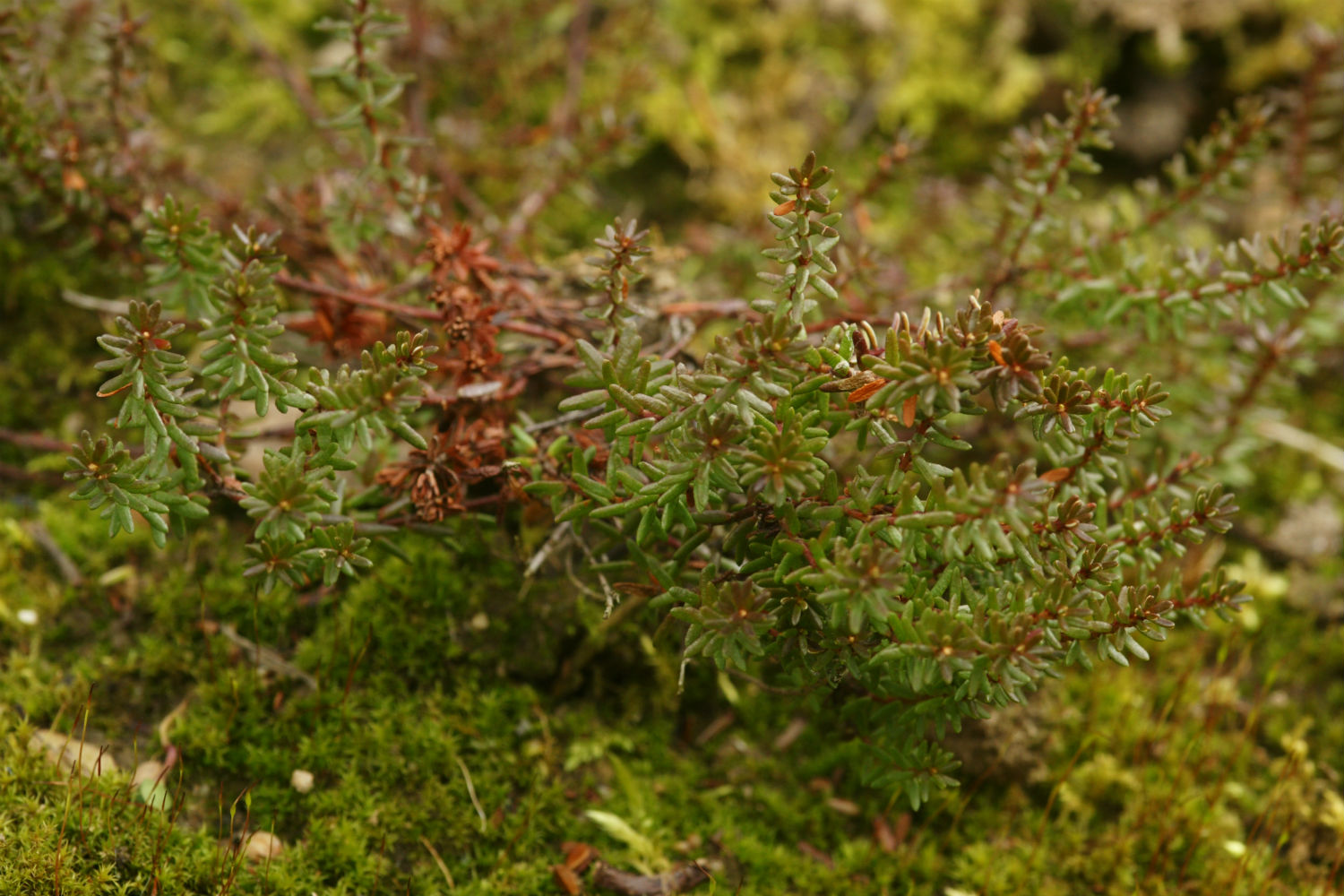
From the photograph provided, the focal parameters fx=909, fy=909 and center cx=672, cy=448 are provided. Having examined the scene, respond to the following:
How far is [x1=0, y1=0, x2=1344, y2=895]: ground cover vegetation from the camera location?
243 cm

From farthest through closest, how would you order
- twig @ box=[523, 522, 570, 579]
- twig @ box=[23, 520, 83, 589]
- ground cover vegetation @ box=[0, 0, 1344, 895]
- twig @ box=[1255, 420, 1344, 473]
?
1. twig @ box=[1255, 420, 1344, 473]
2. twig @ box=[23, 520, 83, 589]
3. twig @ box=[523, 522, 570, 579]
4. ground cover vegetation @ box=[0, 0, 1344, 895]

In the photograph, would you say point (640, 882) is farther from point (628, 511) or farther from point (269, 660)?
point (269, 660)

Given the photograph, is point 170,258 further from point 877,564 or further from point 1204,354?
point 1204,354

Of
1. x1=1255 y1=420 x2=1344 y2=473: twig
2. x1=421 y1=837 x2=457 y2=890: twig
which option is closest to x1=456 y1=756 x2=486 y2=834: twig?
x1=421 y1=837 x2=457 y2=890: twig

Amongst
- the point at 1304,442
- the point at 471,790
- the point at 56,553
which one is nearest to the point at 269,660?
the point at 471,790

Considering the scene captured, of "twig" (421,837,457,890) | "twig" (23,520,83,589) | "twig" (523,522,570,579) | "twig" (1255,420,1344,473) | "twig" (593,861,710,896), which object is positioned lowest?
"twig" (421,837,457,890)

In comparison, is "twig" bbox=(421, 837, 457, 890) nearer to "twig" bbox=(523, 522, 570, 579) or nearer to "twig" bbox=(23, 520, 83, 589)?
"twig" bbox=(523, 522, 570, 579)

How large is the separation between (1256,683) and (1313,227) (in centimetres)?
→ 199

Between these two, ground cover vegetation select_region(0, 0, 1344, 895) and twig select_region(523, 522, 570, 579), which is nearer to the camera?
ground cover vegetation select_region(0, 0, 1344, 895)

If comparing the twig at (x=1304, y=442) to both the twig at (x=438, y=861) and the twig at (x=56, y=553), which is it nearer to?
the twig at (x=438, y=861)

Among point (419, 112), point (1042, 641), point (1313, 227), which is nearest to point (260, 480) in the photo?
point (1042, 641)

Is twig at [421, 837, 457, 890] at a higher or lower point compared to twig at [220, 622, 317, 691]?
lower

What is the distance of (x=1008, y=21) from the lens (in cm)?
523

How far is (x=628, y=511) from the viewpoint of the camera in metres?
2.54
